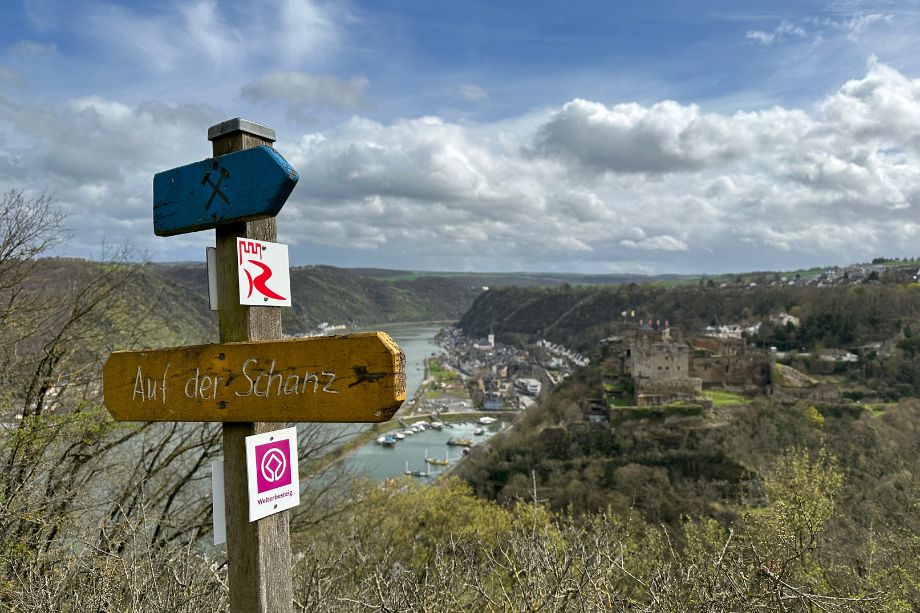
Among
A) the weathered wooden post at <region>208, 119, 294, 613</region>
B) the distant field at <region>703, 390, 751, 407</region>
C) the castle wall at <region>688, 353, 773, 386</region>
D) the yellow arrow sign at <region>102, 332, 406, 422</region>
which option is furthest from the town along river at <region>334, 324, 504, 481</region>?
the weathered wooden post at <region>208, 119, 294, 613</region>

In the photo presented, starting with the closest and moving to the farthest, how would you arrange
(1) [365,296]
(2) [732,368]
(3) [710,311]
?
(2) [732,368]
(3) [710,311]
(1) [365,296]

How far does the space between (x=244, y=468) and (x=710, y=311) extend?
6388 cm

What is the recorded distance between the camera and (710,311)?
5925cm

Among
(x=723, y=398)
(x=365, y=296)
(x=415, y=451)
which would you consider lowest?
(x=415, y=451)

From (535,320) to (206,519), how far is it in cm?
8816

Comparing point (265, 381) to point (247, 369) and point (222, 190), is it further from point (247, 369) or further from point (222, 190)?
point (222, 190)

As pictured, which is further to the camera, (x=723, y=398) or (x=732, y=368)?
(x=732, y=368)

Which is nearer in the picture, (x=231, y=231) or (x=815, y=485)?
(x=231, y=231)

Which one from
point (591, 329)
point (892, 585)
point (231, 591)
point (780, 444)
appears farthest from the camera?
point (591, 329)

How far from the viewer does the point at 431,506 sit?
13.6 m

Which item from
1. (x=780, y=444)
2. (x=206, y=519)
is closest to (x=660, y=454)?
(x=780, y=444)

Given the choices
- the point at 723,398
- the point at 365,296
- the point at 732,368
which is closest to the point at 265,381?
the point at 723,398

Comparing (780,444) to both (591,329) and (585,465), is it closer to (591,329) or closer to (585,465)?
(585,465)

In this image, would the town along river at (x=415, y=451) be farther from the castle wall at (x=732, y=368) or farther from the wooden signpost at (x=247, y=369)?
the wooden signpost at (x=247, y=369)
